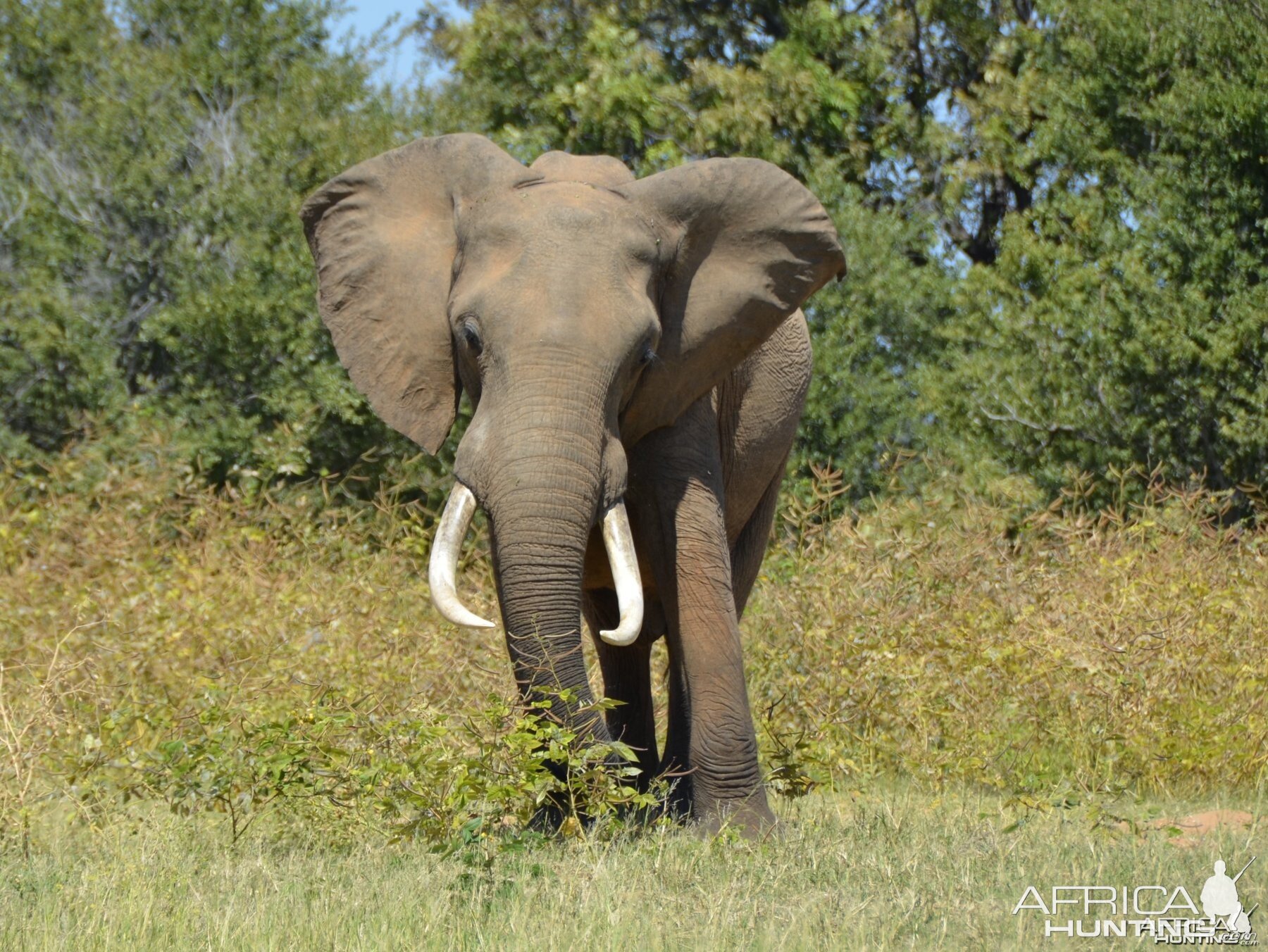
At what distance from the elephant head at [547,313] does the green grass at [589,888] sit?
0.74 m

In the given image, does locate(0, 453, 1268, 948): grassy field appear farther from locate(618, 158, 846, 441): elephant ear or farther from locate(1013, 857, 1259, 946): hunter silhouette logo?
locate(618, 158, 846, 441): elephant ear

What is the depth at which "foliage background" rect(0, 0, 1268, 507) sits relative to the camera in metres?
13.2

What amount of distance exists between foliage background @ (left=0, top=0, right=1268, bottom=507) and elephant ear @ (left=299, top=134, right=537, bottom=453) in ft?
20.7

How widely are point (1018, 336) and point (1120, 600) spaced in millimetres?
6234

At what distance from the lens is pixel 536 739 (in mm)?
5145

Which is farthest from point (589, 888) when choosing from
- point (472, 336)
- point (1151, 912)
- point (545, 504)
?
point (472, 336)

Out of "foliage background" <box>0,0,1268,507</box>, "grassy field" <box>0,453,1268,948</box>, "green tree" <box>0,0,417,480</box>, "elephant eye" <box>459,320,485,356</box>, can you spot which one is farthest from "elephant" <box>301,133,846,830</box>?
"foliage background" <box>0,0,1268,507</box>

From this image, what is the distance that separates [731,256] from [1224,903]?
2.88 m

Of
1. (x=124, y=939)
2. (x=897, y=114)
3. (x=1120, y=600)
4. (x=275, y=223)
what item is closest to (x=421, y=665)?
(x=1120, y=600)

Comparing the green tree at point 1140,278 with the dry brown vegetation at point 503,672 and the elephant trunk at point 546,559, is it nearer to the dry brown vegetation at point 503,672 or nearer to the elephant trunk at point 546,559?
the dry brown vegetation at point 503,672

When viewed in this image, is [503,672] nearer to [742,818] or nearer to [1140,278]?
[742,818]

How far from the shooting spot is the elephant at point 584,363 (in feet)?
17.6

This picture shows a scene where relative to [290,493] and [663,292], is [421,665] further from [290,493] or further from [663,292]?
[290,493]

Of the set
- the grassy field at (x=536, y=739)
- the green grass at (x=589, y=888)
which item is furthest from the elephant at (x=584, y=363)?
the green grass at (x=589, y=888)
